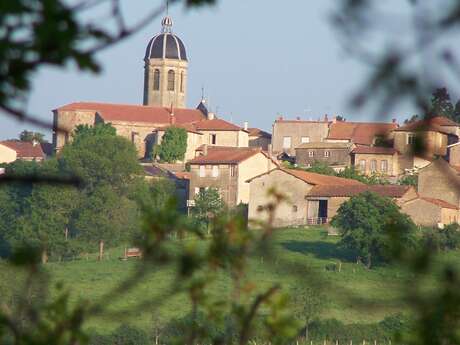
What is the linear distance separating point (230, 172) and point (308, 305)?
25742 millimetres

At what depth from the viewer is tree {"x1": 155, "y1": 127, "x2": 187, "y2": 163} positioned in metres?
78.1

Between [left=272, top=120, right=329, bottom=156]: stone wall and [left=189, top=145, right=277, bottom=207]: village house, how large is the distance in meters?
9.84

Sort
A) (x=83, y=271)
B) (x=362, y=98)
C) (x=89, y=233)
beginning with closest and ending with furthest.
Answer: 1. (x=362, y=98)
2. (x=83, y=271)
3. (x=89, y=233)

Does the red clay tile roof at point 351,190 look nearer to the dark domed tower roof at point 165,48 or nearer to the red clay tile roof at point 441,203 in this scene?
the red clay tile roof at point 441,203

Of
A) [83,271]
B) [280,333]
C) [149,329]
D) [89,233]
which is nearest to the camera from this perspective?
[280,333]

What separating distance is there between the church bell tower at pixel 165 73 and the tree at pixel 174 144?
2212 cm

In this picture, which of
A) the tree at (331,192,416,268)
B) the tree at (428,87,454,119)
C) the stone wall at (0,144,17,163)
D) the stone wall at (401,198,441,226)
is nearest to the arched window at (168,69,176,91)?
the stone wall at (0,144,17,163)

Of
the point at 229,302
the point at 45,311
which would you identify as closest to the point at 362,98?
the point at 229,302

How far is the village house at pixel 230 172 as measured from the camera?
6744 cm

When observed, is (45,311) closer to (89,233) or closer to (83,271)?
(83,271)

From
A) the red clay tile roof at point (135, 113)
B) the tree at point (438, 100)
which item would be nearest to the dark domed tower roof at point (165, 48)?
the red clay tile roof at point (135, 113)

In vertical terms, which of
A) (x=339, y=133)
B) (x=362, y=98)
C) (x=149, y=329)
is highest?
(x=339, y=133)

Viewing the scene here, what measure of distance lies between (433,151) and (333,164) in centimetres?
7075

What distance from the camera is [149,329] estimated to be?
128 ft
